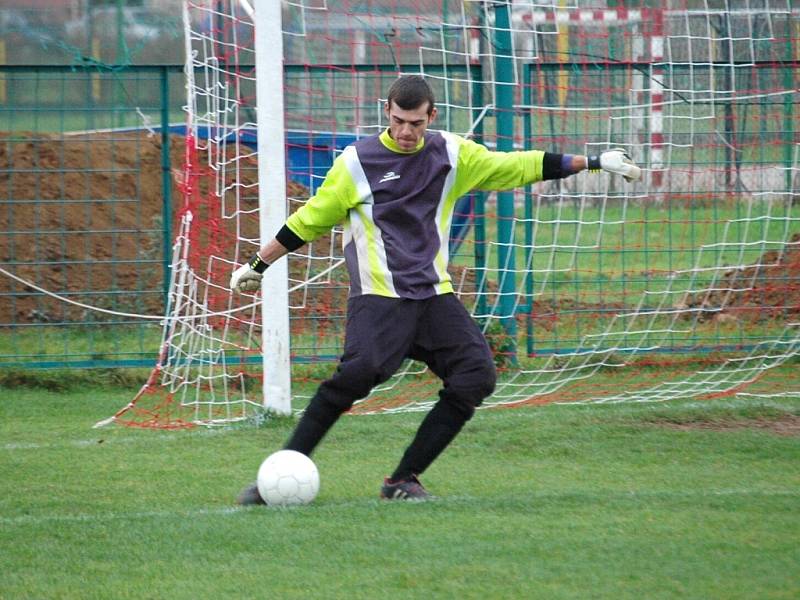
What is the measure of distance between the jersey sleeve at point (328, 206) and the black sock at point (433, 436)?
95 centimetres

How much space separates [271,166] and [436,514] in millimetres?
2933

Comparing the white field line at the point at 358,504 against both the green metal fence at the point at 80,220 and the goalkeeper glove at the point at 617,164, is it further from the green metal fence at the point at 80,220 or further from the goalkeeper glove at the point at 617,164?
the green metal fence at the point at 80,220

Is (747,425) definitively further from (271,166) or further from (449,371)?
(271,166)

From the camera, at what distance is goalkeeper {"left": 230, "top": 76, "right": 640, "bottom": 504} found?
18.5ft

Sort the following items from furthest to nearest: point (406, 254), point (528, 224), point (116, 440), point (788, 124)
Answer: point (788, 124)
point (528, 224)
point (116, 440)
point (406, 254)

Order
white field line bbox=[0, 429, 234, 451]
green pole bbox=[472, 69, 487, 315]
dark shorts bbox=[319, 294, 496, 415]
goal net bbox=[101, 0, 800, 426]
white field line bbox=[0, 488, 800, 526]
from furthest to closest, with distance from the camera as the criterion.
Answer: green pole bbox=[472, 69, 487, 315] < goal net bbox=[101, 0, 800, 426] < white field line bbox=[0, 429, 234, 451] < dark shorts bbox=[319, 294, 496, 415] < white field line bbox=[0, 488, 800, 526]

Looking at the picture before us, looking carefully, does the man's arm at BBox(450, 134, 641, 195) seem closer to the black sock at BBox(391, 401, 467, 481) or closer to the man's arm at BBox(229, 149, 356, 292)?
the man's arm at BBox(229, 149, 356, 292)

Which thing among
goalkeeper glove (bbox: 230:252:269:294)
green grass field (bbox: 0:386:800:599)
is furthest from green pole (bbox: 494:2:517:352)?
goalkeeper glove (bbox: 230:252:269:294)

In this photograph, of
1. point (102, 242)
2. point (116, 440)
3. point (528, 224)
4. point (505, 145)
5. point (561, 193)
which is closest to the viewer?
point (116, 440)

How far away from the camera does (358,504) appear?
5688 mm

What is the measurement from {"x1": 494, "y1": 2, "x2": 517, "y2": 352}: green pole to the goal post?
80.0 inches

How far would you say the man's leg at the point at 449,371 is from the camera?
5715 mm

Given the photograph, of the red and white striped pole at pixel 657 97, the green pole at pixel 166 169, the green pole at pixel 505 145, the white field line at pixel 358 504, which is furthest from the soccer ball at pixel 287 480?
the red and white striped pole at pixel 657 97

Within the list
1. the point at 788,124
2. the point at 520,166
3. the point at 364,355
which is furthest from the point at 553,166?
the point at 788,124
